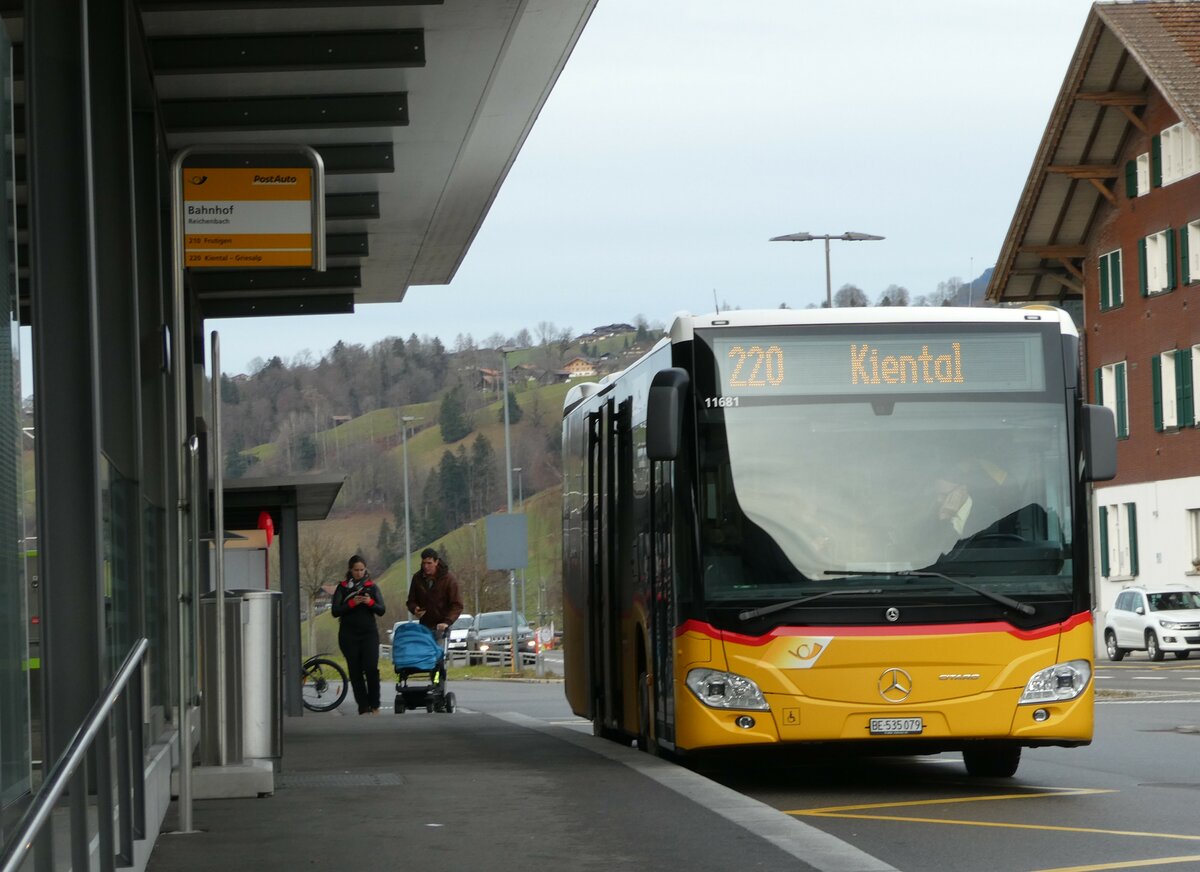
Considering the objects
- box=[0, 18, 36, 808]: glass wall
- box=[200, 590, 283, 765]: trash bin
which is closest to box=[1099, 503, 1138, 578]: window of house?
box=[200, 590, 283, 765]: trash bin

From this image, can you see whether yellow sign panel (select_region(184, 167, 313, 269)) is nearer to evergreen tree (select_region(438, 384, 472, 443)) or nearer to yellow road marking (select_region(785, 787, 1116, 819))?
yellow road marking (select_region(785, 787, 1116, 819))

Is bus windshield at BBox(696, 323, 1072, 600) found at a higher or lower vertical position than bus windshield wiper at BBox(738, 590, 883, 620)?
higher

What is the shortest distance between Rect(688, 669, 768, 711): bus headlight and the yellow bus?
0.01 meters

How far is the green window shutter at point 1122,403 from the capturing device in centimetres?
5400

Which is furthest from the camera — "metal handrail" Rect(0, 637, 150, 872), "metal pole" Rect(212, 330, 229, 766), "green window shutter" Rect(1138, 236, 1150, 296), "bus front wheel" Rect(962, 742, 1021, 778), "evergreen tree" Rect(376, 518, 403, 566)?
"evergreen tree" Rect(376, 518, 403, 566)

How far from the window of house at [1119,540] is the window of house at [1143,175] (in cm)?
783

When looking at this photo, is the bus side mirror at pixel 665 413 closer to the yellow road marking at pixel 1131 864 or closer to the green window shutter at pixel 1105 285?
the yellow road marking at pixel 1131 864

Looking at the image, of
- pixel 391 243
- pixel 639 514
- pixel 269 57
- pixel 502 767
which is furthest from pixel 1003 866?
pixel 391 243

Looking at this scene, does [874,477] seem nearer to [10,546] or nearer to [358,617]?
[10,546]

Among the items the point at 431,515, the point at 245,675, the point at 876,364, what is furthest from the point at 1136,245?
the point at 431,515

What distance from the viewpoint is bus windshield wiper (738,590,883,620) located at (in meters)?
12.8

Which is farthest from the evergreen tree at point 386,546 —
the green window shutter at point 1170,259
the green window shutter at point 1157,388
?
the green window shutter at point 1170,259

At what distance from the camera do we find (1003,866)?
9422 millimetres

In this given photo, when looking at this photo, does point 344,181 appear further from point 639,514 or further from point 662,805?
point 662,805
